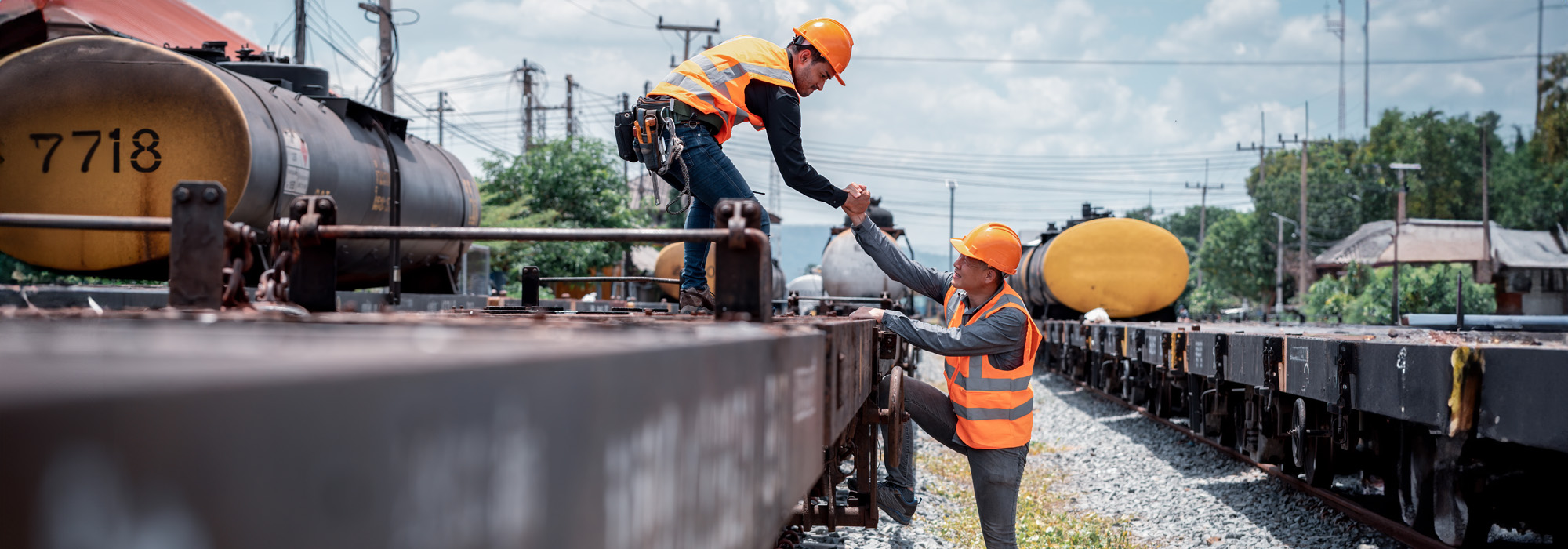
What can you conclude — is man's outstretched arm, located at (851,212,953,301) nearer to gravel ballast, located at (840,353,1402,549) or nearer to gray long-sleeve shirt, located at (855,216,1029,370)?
gray long-sleeve shirt, located at (855,216,1029,370)

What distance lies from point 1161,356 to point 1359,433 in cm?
372

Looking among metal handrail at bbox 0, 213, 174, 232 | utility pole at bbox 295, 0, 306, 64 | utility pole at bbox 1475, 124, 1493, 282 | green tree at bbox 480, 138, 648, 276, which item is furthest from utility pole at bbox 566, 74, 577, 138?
metal handrail at bbox 0, 213, 174, 232

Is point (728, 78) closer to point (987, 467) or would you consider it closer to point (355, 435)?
point (987, 467)

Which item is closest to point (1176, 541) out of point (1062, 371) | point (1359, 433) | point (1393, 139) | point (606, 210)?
point (1359, 433)

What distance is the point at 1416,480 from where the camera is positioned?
551 centimetres

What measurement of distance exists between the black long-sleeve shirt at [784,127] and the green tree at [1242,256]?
210 feet

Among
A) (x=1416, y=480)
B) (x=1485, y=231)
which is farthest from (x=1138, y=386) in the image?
(x=1485, y=231)

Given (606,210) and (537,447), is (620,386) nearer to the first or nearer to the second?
(537,447)

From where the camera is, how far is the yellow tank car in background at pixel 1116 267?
1560 cm

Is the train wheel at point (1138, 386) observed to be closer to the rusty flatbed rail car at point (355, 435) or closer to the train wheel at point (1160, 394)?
the train wheel at point (1160, 394)

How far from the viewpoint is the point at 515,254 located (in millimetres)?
26969

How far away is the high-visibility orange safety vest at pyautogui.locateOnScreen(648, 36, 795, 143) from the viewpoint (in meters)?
4.06

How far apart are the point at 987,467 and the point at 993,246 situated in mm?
1050

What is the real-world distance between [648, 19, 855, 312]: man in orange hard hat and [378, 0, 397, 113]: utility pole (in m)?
16.6
